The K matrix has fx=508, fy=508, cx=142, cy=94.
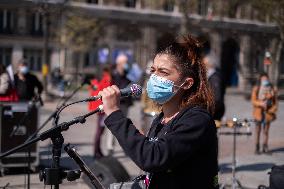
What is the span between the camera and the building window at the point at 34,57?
143ft

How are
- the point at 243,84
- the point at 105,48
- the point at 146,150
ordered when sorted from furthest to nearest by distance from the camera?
the point at 105,48, the point at 243,84, the point at 146,150

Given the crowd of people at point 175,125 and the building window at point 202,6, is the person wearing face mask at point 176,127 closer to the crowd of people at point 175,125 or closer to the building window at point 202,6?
the crowd of people at point 175,125

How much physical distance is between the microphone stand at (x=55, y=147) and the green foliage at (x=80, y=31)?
27.9 meters

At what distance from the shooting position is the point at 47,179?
3.18 metres

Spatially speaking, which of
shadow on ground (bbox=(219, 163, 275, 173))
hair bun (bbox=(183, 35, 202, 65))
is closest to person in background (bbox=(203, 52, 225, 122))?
shadow on ground (bbox=(219, 163, 275, 173))

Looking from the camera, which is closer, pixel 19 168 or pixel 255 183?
pixel 255 183

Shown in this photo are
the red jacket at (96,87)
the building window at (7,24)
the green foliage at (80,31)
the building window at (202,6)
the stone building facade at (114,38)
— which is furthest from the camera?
the building window at (7,24)

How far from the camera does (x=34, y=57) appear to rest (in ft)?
144

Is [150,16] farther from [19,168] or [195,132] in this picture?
[195,132]

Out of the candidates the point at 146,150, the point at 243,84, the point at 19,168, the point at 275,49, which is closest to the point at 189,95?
the point at 146,150

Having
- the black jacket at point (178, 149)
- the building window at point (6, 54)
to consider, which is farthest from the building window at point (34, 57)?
the black jacket at point (178, 149)

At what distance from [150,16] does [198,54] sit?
126 ft

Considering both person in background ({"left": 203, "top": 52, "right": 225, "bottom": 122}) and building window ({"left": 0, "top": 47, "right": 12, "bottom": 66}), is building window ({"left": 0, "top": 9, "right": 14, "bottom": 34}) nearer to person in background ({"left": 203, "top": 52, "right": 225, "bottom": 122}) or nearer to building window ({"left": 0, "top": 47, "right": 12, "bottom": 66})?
building window ({"left": 0, "top": 47, "right": 12, "bottom": 66})

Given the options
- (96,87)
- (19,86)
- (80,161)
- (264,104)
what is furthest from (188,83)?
(264,104)
